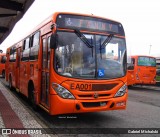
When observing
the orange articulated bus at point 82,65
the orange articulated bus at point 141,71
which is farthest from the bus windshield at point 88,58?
the orange articulated bus at point 141,71

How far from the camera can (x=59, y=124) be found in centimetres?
819

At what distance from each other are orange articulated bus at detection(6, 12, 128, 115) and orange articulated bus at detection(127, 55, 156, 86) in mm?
12212

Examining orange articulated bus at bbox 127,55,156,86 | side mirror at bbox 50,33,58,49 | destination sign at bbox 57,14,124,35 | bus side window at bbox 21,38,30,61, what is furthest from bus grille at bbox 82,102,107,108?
orange articulated bus at bbox 127,55,156,86

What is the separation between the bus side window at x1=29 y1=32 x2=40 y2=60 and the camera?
968cm

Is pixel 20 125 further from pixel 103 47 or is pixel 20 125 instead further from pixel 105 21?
pixel 105 21

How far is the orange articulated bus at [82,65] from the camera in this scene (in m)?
7.66

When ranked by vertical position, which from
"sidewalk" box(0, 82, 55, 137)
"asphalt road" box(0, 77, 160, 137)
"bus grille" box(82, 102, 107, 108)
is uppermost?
"bus grille" box(82, 102, 107, 108)

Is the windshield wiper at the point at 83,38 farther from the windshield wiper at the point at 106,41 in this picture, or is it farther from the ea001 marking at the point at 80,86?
the ea001 marking at the point at 80,86

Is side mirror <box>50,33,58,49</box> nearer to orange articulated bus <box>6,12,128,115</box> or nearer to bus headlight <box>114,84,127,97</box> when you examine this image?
orange articulated bus <box>6,12,128,115</box>

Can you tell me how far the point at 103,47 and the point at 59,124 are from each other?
7.98ft

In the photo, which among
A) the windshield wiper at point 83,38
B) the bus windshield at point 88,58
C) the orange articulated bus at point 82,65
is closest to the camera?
the orange articulated bus at point 82,65

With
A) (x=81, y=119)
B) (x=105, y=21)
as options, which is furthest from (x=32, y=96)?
(x=105, y=21)

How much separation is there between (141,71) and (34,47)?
12127 millimetres

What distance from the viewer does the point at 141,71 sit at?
816 inches
